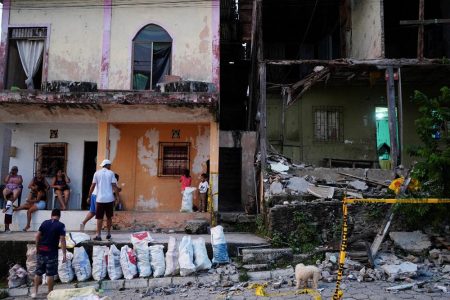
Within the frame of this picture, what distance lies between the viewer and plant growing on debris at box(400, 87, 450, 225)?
7.87 m

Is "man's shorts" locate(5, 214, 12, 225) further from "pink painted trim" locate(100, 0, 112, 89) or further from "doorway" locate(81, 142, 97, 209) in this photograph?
"pink painted trim" locate(100, 0, 112, 89)

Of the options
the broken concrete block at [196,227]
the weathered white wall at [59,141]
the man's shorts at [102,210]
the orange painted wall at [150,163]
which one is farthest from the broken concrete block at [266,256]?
the weathered white wall at [59,141]

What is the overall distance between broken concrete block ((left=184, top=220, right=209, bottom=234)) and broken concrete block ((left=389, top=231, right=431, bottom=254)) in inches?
170

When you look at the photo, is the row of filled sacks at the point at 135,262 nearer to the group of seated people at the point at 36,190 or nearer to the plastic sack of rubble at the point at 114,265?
the plastic sack of rubble at the point at 114,265

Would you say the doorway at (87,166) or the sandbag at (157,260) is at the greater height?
the doorway at (87,166)

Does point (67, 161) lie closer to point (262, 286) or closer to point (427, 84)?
point (262, 286)

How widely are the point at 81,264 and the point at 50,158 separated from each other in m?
6.25

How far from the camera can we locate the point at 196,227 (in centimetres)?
1024

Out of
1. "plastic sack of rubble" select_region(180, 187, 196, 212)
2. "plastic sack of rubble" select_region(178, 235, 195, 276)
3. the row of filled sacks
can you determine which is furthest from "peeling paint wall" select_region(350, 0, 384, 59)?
the row of filled sacks

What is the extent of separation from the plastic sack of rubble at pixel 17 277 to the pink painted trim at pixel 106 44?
18.7ft

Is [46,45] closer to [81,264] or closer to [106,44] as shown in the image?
[106,44]

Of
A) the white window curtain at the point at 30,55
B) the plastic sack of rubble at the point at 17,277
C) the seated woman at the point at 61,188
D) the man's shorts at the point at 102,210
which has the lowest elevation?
the plastic sack of rubble at the point at 17,277

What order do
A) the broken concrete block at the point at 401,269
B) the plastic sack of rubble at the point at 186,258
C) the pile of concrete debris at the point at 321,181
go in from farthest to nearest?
1. the pile of concrete debris at the point at 321,181
2. the plastic sack of rubble at the point at 186,258
3. the broken concrete block at the point at 401,269

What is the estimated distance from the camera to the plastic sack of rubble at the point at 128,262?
7914 millimetres
